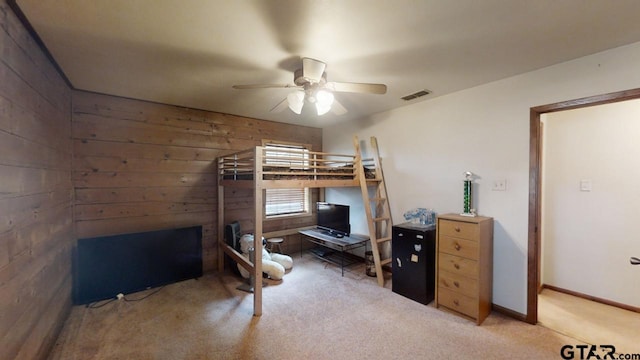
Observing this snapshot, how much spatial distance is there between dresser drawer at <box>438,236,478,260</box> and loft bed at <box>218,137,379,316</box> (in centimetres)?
129

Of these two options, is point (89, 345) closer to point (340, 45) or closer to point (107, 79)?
point (107, 79)

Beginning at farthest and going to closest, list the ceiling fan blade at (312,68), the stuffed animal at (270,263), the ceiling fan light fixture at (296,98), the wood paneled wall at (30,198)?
1. the stuffed animal at (270,263)
2. the ceiling fan light fixture at (296,98)
3. the ceiling fan blade at (312,68)
4. the wood paneled wall at (30,198)

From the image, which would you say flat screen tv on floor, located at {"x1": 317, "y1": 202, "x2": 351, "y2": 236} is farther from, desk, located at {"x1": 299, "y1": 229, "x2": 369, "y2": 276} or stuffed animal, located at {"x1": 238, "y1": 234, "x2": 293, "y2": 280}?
stuffed animal, located at {"x1": 238, "y1": 234, "x2": 293, "y2": 280}

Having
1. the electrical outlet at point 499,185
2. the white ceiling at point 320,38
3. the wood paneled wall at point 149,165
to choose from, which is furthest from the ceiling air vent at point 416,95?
the wood paneled wall at point 149,165

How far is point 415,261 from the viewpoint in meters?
2.80

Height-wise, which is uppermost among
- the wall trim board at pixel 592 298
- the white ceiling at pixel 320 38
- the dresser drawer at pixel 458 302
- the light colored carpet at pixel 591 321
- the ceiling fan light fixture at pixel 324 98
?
the white ceiling at pixel 320 38

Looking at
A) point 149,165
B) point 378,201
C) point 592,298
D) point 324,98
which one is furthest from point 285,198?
point 592,298

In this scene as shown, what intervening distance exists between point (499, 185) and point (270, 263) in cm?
284

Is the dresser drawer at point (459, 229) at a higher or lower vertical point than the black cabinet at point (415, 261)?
higher

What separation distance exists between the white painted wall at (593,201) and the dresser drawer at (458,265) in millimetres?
1487

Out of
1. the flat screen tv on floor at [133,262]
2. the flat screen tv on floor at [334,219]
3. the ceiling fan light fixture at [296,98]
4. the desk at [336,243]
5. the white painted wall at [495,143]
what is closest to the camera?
the white painted wall at [495,143]

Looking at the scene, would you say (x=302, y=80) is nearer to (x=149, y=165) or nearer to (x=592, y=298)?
(x=149, y=165)

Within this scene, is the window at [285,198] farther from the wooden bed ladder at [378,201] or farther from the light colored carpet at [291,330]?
the light colored carpet at [291,330]

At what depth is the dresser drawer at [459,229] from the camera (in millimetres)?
2386
